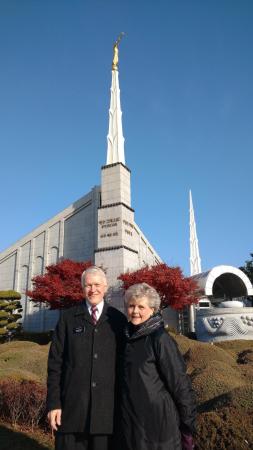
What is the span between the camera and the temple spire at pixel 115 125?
31.7 m

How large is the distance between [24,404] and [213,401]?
400 cm

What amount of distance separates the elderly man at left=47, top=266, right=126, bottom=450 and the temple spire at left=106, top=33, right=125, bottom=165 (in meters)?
27.9

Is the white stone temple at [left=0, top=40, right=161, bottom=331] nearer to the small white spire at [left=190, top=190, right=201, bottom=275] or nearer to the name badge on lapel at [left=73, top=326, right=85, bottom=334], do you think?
the small white spire at [left=190, top=190, right=201, bottom=275]

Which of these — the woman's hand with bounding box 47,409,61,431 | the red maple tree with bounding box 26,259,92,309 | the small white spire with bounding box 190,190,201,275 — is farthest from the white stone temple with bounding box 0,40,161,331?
the woman's hand with bounding box 47,409,61,431

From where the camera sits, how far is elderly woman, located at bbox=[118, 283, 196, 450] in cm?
312

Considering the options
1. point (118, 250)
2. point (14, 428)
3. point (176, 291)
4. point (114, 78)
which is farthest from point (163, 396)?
point (114, 78)

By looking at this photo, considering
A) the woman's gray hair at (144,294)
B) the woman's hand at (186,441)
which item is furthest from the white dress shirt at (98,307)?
the woman's hand at (186,441)

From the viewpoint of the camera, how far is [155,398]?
3168 millimetres

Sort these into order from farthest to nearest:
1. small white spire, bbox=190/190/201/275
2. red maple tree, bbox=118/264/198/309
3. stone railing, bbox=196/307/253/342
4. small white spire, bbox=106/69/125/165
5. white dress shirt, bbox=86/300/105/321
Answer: small white spire, bbox=190/190/201/275, small white spire, bbox=106/69/125/165, red maple tree, bbox=118/264/198/309, stone railing, bbox=196/307/253/342, white dress shirt, bbox=86/300/105/321

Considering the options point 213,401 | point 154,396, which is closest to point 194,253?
point 213,401

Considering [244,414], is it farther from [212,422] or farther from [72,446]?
[72,446]

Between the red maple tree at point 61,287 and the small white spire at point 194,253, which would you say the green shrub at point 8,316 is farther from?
the small white spire at point 194,253

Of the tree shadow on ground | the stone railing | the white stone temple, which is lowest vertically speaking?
the tree shadow on ground

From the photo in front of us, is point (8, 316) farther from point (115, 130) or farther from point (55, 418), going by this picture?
point (55, 418)
